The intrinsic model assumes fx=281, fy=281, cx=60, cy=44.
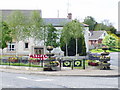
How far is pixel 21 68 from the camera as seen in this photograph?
26.5m

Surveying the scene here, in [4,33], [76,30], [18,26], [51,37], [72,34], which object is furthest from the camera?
[51,37]

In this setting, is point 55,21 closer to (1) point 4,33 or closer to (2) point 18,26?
(2) point 18,26

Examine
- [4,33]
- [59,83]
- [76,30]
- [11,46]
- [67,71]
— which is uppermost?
[76,30]

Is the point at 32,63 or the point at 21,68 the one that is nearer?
the point at 21,68

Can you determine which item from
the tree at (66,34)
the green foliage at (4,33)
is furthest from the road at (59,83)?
the green foliage at (4,33)

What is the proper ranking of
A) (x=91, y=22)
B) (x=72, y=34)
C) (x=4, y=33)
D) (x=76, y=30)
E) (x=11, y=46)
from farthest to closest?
(x=91, y=22), (x=11, y=46), (x=4, y=33), (x=72, y=34), (x=76, y=30)

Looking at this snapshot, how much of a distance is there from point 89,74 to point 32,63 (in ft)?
31.3

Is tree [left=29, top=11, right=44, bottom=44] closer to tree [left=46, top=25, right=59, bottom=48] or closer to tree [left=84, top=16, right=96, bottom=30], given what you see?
tree [left=46, top=25, right=59, bottom=48]

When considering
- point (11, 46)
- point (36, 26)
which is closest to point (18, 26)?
point (36, 26)

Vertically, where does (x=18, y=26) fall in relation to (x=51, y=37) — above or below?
above

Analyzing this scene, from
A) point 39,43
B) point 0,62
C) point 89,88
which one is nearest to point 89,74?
point 89,88

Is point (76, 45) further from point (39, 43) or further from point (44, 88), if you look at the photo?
point (44, 88)

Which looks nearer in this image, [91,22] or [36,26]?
[36,26]

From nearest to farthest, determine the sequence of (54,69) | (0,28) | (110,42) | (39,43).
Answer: (54,69) → (0,28) → (39,43) → (110,42)
